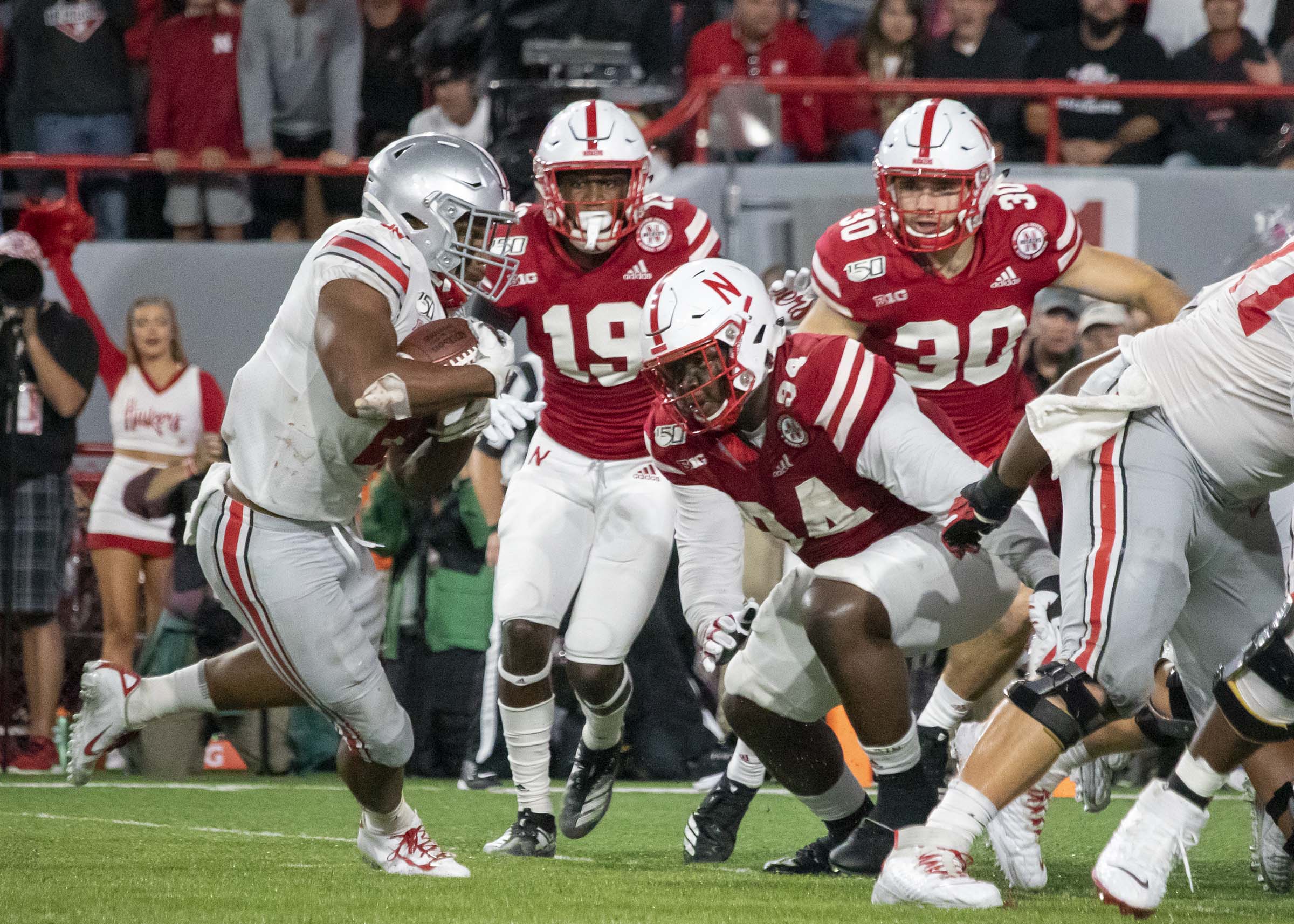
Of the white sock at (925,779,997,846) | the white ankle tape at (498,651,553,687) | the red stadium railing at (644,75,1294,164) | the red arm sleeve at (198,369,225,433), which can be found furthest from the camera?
the red stadium railing at (644,75,1294,164)

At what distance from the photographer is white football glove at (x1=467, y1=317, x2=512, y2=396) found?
4.11 meters

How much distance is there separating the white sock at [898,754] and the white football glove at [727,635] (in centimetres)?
45

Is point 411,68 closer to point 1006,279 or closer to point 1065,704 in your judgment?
point 1006,279

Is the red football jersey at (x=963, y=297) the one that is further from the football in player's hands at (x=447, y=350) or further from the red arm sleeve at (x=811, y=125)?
the red arm sleeve at (x=811, y=125)

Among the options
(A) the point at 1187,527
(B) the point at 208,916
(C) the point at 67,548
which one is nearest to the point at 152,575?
(C) the point at 67,548

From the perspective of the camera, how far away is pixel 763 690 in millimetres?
4410

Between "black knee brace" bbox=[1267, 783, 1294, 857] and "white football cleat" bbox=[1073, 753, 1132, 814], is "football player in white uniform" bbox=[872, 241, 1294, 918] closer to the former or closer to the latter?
"black knee brace" bbox=[1267, 783, 1294, 857]

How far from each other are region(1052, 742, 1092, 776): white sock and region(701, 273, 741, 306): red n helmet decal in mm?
1496

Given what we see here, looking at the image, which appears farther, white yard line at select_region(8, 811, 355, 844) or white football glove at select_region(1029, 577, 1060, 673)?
white yard line at select_region(8, 811, 355, 844)

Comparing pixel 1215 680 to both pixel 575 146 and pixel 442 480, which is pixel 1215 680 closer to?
pixel 442 480

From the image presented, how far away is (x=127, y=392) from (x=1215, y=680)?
18.7 feet

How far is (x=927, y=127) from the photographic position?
5.16m

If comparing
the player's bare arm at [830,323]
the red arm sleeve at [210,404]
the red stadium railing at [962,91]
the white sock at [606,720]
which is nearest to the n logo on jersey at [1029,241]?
the player's bare arm at [830,323]

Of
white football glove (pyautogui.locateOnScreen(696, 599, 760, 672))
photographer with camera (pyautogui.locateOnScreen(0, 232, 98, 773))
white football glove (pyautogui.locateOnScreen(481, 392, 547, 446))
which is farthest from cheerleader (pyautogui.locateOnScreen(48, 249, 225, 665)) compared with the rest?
white football glove (pyautogui.locateOnScreen(696, 599, 760, 672))
